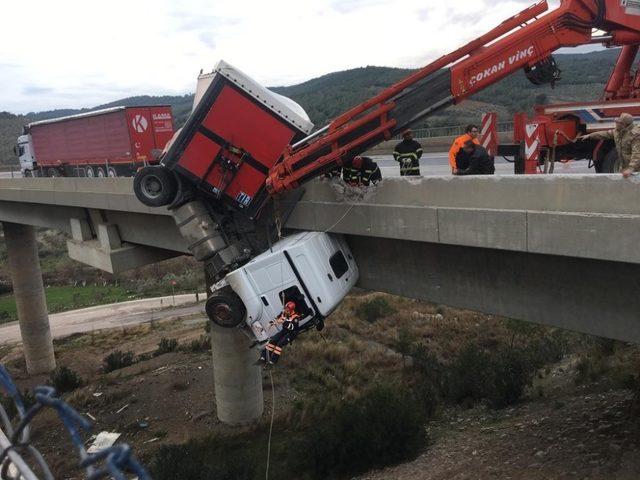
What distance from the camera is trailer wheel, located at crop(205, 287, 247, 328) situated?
278 inches

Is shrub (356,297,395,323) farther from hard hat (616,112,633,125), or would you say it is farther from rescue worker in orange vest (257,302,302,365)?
hard hat (616,112,633,125)

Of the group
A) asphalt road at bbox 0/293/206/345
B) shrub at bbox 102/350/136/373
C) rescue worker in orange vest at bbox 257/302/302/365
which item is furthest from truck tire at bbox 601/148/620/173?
asphalt road at bbox 0/293/206/345

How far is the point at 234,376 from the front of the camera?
11.9 m

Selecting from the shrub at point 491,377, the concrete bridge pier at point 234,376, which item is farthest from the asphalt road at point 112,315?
the shrub at point 491,377

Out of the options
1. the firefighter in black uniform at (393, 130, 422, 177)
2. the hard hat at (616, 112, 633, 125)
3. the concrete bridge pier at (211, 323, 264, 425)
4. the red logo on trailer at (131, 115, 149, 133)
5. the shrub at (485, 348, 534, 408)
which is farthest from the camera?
the red logo on trailer at (131, 115, 149, 133)

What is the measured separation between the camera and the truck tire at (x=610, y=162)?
25.5 feet

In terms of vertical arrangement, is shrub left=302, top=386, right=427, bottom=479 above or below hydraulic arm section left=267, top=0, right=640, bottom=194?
below

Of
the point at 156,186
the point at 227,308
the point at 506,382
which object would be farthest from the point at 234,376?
the point at 506,382

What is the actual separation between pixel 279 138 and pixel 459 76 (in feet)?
8.41

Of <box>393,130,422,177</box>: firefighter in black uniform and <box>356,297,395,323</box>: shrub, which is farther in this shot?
<box>356,297,395,323</box>: shrub

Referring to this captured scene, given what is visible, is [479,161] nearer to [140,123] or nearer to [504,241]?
[504,241]

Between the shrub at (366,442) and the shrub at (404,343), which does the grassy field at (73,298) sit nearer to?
the shrub at (404,343)

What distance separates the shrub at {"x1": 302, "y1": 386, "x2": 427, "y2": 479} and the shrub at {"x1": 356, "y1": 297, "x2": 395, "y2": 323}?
9.78 metres

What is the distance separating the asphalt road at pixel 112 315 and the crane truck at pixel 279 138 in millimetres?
18954
